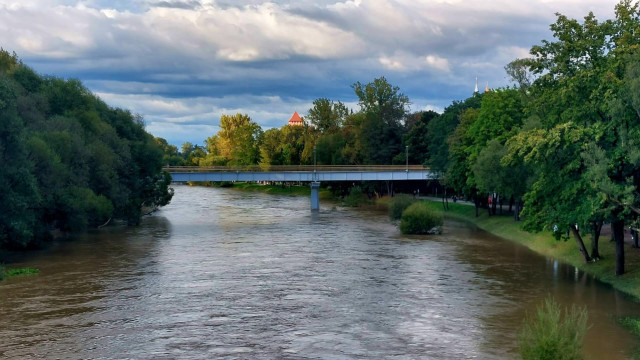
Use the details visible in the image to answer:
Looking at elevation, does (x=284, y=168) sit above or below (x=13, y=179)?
above

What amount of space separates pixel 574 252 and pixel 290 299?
2757cm

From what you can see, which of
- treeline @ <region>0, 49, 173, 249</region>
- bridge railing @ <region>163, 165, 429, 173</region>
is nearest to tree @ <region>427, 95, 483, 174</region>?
bridge railing @ <region>163, 165, 429, 173</region>

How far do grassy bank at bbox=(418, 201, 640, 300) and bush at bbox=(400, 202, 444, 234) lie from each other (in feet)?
24.1

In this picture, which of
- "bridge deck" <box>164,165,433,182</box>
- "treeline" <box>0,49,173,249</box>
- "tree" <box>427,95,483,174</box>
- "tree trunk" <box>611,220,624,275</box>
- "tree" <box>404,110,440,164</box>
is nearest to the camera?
"tree trunk" <box>611,220,624,275</box>

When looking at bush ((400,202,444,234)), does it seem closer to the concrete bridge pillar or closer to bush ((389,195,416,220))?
bush ((389,195,416,220))

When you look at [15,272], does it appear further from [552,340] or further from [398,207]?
[398,207]

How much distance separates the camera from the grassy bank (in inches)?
1830

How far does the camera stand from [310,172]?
118m

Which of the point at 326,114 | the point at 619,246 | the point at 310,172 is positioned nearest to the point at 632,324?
the point at 619,246

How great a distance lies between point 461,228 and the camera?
85.9 metres

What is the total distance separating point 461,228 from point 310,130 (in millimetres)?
98204

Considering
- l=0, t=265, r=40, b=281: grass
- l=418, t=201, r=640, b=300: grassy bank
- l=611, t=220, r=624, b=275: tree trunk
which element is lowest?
l=0, t=265, r=40, b=281: grass

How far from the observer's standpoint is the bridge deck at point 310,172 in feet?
371

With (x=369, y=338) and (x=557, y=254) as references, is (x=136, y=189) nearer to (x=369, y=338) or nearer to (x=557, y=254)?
(x=557, y=254)
